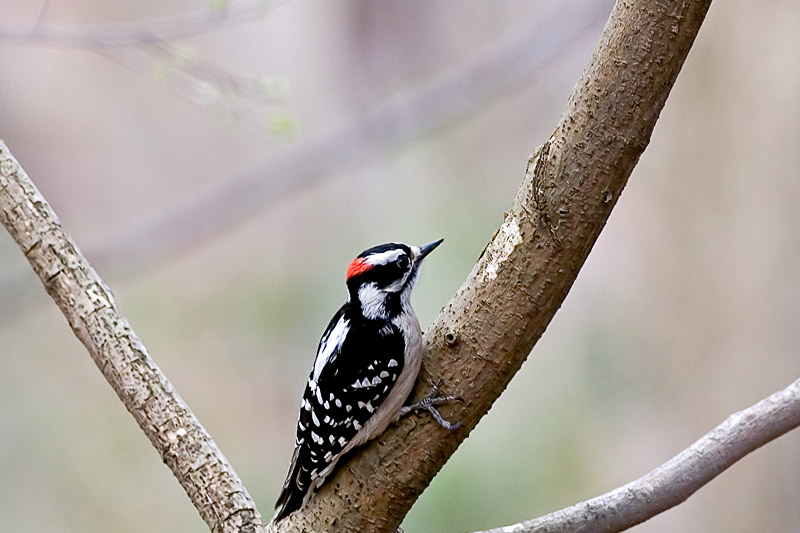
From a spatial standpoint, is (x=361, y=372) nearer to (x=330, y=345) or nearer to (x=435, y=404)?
(x=330, y=345)

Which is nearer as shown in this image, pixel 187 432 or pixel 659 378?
pixel 187 432

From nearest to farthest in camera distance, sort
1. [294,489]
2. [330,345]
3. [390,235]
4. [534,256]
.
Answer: [534,256] → [294,489] → [330,345] → [390,235]

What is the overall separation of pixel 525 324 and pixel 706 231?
322 cm

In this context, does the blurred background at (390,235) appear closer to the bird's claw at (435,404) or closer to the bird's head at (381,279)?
the bird's head at (381,279)

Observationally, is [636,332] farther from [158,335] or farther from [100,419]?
[100,419]

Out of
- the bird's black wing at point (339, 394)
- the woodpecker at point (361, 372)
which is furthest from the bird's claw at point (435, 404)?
the bird's black wing at point (339, 394)

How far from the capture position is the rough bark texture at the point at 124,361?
2.04 metres

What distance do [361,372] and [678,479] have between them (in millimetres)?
801

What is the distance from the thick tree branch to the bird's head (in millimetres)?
665

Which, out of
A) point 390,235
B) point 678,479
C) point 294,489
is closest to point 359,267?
point 294,489

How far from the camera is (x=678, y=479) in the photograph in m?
1.95

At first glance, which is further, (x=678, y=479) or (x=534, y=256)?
(x=678, y=479)

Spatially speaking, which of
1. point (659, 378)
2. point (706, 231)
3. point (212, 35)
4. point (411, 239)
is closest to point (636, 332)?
point (659, 378)

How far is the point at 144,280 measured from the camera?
20.9 feet
